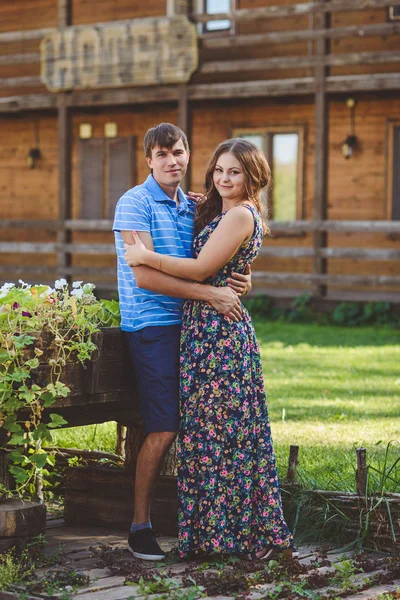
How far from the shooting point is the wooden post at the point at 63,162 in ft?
59.1

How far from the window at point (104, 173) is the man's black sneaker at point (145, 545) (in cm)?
1461

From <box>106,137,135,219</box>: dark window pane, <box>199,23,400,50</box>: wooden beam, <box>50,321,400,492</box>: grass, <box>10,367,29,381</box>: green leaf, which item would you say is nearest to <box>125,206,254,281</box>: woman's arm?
<box>10,367,29,381</box>: green leaf

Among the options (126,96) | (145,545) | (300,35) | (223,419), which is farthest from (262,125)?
(145,545)

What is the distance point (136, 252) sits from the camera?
4633 mm

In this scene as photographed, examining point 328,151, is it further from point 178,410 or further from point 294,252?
point 178,410

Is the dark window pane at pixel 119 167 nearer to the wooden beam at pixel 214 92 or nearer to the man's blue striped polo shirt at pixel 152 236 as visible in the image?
the wooden beam at pixel 214 92

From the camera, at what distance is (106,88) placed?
17.9m

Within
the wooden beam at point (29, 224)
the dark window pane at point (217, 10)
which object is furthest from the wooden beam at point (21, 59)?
the dark window pane at point (217, 10)

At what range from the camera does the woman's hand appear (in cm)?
462

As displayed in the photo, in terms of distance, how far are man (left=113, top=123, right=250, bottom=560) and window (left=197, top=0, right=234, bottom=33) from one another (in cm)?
1371

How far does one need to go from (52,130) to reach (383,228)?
23.7 feet

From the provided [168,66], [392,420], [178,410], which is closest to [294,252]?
[168,66]

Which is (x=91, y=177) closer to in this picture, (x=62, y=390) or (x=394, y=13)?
(x=394, y=13)

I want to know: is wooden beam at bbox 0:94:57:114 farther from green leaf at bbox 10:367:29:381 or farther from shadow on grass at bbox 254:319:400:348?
green leaf at bbox 10:367:29:381
